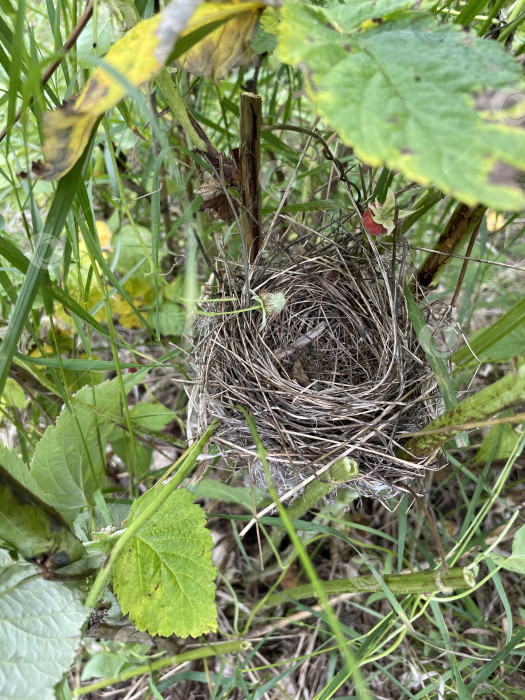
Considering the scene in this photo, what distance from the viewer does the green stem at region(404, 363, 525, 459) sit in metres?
0.51

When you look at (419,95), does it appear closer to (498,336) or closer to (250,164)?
(250,164)

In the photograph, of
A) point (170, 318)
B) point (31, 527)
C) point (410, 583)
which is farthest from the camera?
point (170, 318)

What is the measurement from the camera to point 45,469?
31.4 inches

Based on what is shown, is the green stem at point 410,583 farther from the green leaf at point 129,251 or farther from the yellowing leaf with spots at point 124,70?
the green leaf at point 129,251

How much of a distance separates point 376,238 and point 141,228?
29.5 inches

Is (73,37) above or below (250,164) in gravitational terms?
above

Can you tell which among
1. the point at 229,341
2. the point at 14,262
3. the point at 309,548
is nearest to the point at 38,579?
the point at 14,262

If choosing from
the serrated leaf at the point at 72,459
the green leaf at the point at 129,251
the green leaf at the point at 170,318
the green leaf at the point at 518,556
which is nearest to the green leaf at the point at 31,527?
the serrated leaf at the point at 72,459

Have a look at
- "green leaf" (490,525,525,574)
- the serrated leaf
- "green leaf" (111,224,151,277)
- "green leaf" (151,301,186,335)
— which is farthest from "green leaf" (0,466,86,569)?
"green leaf" (111,224,151,277)

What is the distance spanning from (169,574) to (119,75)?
0.61m

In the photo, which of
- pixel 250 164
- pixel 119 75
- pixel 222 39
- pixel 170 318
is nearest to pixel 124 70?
pixel 119 75

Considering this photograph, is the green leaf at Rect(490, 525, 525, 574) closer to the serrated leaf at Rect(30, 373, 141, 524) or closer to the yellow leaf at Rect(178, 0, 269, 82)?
the serrated leaf at Rect(30, 373, 141, 524)

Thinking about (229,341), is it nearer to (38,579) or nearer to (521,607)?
(38,579)

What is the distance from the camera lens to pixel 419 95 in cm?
39
